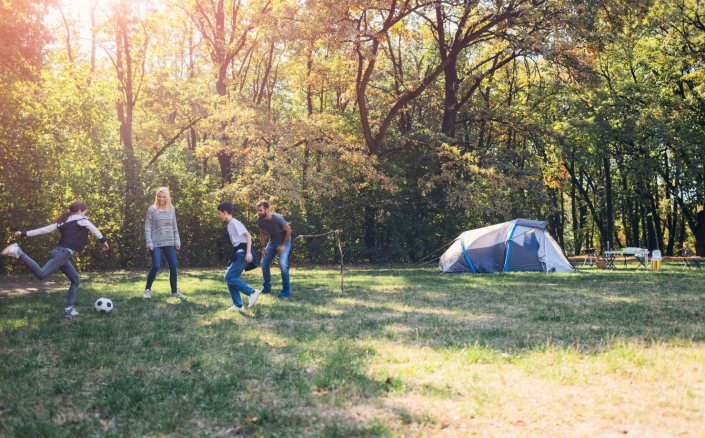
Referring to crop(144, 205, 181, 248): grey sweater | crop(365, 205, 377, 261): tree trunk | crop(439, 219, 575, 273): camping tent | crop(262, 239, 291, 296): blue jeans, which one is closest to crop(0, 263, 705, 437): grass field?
crop(262, 239, 291, 296): blue jeans

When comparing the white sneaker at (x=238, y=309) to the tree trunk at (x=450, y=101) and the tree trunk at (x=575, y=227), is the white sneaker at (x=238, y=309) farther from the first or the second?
the tree trunk at (x=575, y=227)

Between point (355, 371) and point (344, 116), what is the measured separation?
2259 centimetres

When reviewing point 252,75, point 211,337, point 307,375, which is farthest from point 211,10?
point 307,375

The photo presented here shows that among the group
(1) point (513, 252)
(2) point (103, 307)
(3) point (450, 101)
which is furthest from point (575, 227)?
(2) point (103, 307)

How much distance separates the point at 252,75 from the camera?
3036cm

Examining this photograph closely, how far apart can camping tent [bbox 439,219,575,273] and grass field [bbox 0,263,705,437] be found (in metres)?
8.63

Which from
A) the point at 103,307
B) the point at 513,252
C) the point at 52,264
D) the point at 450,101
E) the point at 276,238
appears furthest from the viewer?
the point at 450,101

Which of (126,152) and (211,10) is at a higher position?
(211,10)

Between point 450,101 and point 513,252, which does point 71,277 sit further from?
point 450,101

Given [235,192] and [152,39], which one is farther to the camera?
[152,39]

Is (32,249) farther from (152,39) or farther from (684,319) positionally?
A: (684,319)

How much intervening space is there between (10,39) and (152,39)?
632 inches

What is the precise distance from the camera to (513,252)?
17.7 metres

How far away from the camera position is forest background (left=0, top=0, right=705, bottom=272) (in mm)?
17375
